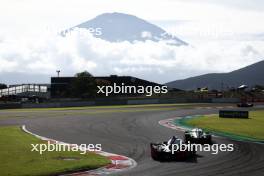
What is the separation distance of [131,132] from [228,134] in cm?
671

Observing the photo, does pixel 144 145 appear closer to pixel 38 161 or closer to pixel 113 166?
pixel 113 166

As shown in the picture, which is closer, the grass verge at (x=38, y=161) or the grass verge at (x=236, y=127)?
the grass verge at (x=38, y=161)

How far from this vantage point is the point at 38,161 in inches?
781

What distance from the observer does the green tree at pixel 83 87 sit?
10500 centimetres

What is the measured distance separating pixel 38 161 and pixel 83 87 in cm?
8613

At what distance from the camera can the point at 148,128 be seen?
3566 centimetres

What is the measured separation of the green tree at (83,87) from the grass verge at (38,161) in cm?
7929

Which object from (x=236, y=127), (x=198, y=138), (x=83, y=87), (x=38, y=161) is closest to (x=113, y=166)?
(x=38, y=161)

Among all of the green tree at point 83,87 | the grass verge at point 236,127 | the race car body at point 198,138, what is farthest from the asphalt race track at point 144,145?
the green tree at point 83,87

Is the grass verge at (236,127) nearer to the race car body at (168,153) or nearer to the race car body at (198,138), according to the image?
the race car body at (198,138)

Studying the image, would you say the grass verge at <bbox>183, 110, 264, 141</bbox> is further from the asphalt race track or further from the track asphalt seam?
the track asphalt seam

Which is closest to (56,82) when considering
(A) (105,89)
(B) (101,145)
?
(A) (105,89)

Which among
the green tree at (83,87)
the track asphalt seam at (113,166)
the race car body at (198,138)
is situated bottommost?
the track asphalt seam at (113,166)

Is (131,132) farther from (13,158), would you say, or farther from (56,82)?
(56,82)
